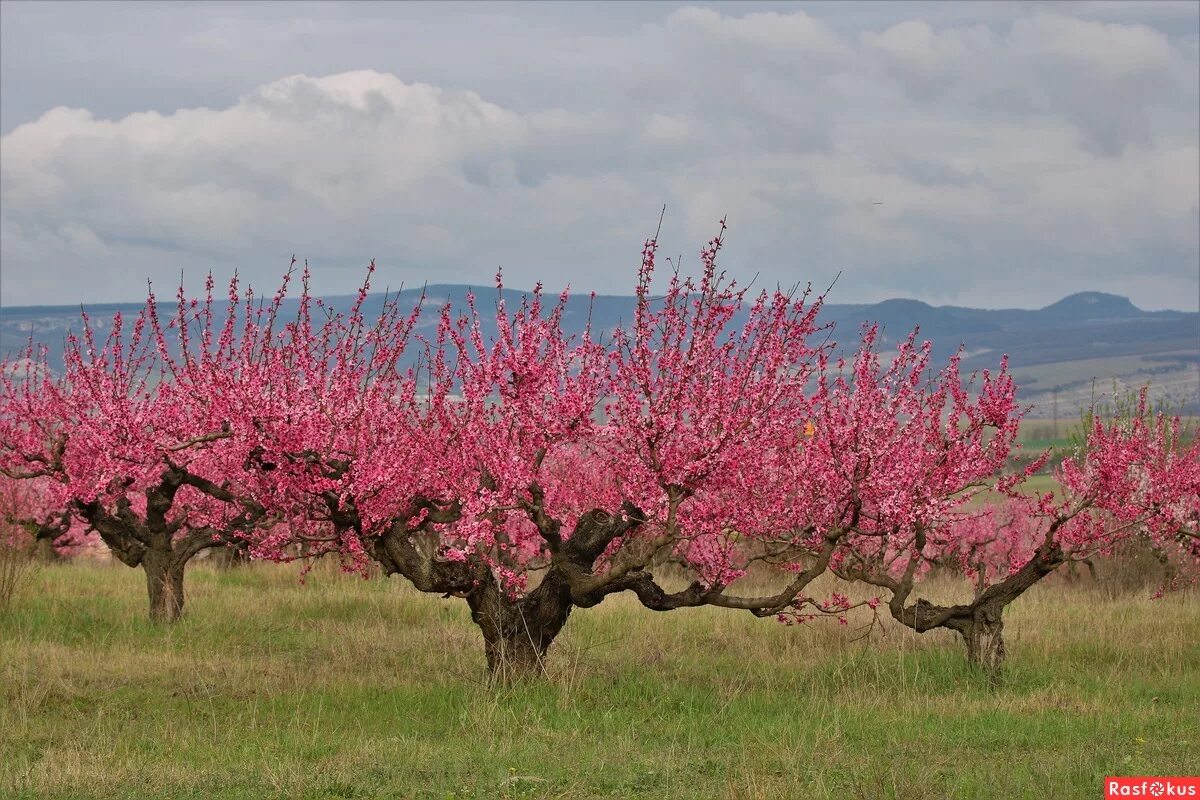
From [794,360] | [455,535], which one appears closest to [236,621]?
[455,535]

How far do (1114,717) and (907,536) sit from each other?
422cm

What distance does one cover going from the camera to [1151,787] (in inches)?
390

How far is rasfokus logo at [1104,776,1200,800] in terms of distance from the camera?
9.74 m

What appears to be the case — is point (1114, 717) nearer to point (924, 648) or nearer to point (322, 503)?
point (924, 648)

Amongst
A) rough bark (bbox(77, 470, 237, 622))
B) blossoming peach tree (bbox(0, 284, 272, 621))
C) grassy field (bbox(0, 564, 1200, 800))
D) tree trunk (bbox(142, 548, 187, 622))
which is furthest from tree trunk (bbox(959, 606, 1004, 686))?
tree trunk (bbox(142, 548, 187, 622))

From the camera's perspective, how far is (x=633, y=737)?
39.7 ft

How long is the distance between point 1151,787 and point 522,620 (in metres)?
7.10

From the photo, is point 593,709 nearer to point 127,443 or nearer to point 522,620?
point 522,620

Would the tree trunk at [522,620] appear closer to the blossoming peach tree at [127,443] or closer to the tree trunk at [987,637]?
the blossoming peach tree at [127,443]

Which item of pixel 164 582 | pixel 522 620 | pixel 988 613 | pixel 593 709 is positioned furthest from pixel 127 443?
pixel 988 613

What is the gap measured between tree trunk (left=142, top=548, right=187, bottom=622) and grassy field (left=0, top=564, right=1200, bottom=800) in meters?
0.43

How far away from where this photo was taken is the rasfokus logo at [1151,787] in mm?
9742

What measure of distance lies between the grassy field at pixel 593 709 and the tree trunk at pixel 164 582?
1.43ft

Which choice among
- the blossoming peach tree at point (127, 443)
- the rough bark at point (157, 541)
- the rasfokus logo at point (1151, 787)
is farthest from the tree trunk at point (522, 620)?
the rough bark at point (157, 541)
